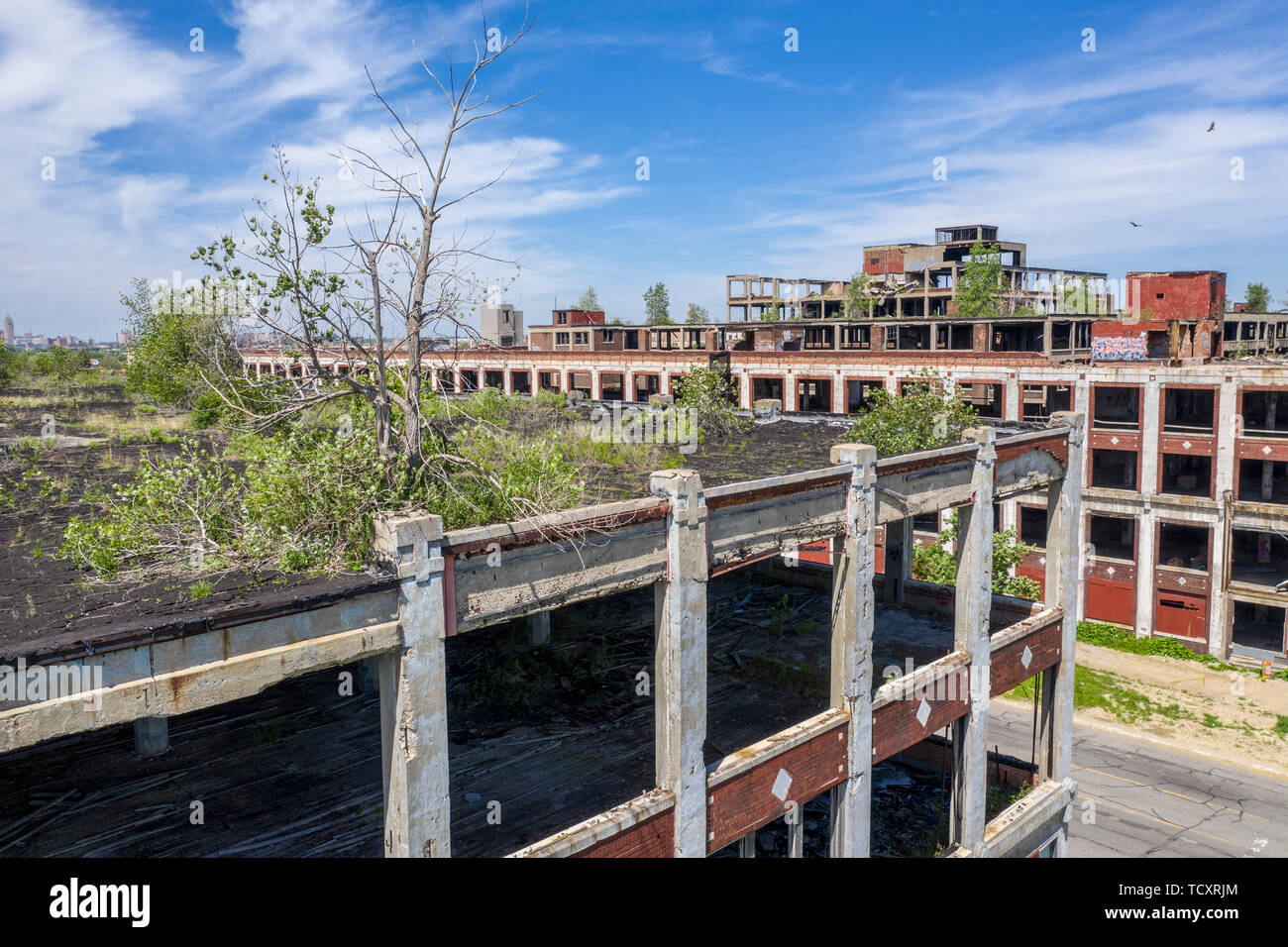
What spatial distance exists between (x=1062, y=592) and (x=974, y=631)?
438cm

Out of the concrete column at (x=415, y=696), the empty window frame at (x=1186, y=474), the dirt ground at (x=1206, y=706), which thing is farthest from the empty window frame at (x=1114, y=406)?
the concrete column at (x=415, y=696)

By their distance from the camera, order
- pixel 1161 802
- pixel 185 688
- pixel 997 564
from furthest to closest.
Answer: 1. pixel 997 564
2. pixel 1161 802
3. pixel 185 688

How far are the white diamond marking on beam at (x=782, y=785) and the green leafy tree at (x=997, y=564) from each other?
80.9 feet

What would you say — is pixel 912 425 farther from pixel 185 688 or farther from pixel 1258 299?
pixel 1258 299

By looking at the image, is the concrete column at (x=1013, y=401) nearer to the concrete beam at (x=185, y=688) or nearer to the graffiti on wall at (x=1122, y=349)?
the graffiti on wall at (x=1122, y=349)

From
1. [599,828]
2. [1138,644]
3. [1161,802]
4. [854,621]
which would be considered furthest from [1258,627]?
[599,828]

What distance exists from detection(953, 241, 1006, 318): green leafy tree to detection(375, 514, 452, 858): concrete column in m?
71.7

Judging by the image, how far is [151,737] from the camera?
14805 mm

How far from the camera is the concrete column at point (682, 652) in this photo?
12609mm

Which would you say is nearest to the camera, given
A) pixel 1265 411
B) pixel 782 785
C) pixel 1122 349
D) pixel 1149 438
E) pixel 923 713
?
pixel 782 785

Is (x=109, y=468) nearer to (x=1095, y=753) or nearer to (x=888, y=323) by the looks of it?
(x=1095, y=753)

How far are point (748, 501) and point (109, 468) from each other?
13563 millimetres

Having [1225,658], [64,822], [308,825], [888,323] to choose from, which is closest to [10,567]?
[64,822]

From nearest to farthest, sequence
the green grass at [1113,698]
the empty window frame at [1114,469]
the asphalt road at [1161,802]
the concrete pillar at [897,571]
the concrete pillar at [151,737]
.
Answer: the concrete pillar at [151,737] < the concrete pillar at [897,571] < the asphalt road at [1161,802] < the green grass at [1113,698] < the empty window frame at [1114,469]
